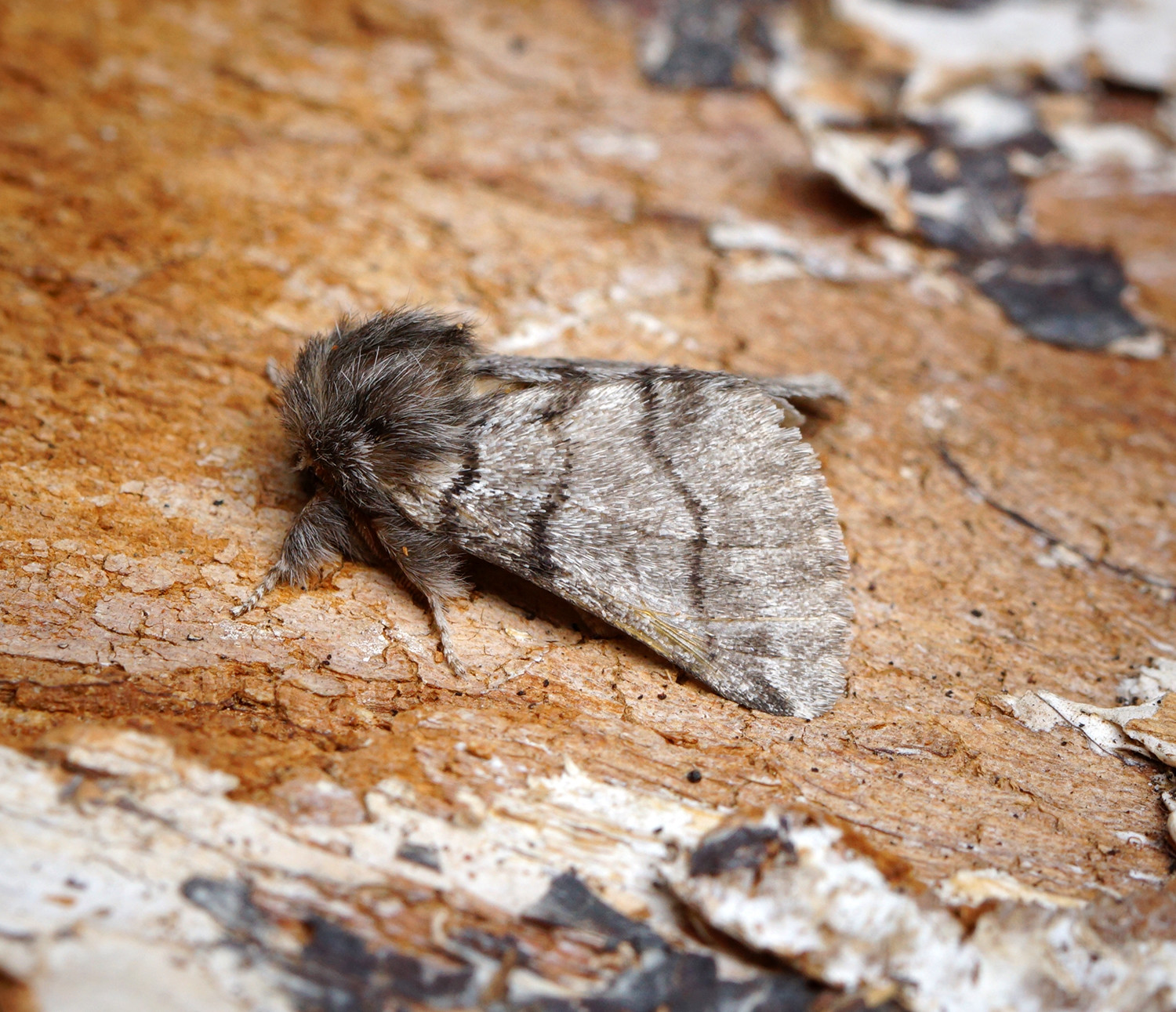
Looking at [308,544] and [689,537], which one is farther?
[308,544]

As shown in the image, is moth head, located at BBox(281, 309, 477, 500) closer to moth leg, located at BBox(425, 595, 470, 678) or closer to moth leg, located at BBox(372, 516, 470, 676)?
moth leg, located at BBox(372, 516, 470, 676)

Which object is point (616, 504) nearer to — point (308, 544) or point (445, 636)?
point (445, 636)

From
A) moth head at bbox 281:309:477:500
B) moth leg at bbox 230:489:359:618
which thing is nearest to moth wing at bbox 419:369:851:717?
moth head at bbox 281:309:477:500

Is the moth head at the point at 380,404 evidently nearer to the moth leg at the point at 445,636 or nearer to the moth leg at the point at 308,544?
the moth leg at the point at 308,544

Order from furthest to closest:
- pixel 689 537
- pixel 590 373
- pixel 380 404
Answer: pixel 590 373, pixel 380 404, pixel 689 537

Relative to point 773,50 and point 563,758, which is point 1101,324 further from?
point 563,758

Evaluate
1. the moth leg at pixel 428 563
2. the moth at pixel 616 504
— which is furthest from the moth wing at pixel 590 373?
the moth leg at pixel 428 563

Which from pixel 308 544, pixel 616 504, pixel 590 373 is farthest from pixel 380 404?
pixel 616 504

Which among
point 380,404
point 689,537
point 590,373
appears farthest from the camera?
point 590,373
